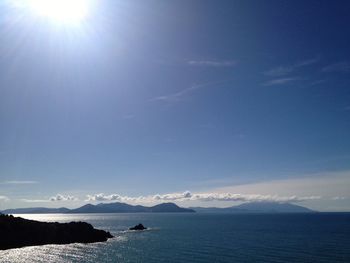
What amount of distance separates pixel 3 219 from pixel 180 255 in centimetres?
5813

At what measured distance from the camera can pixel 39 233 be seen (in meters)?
115

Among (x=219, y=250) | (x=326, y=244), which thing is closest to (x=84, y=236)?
(x=219, y=250)

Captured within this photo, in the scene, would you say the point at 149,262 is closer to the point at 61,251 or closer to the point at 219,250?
the point at 219,250

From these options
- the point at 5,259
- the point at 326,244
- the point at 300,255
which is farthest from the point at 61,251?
the point at 326,244

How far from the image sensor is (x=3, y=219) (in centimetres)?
10888

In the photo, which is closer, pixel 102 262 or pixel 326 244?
pixel 102 262

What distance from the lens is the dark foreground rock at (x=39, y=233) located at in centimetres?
10606

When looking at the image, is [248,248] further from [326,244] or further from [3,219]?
[3,219]

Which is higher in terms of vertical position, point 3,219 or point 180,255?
point 3,219

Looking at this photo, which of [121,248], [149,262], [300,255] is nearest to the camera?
[149,262]

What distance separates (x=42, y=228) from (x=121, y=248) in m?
33.0

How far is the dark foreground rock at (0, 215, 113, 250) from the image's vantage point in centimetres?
10606

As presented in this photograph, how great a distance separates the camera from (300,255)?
270 ft

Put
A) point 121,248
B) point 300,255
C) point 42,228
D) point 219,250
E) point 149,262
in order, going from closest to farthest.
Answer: point 149,262, point 300,255, point 219,250, point 121,248, point 42,228
